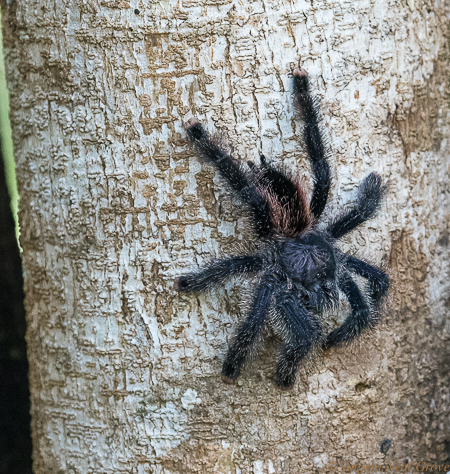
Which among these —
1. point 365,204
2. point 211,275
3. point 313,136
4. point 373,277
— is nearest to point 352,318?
point 373,277

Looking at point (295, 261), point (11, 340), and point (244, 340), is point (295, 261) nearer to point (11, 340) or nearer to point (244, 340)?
point (244, 340)

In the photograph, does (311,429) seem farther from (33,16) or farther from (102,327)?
(33,16)

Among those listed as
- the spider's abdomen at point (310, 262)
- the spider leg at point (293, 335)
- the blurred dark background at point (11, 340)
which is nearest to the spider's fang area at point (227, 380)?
the spider leg at point (293, 335)

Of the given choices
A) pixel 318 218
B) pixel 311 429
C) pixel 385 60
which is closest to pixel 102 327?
pixel 311 429

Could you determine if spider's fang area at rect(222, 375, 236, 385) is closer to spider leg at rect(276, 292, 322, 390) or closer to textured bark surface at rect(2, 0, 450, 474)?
textured bark surface at rect(2, 0, 450, 474)

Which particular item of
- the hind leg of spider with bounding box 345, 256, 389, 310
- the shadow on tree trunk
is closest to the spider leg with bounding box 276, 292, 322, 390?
the hind leg of spider with bounding box 345, 256, 389, 310

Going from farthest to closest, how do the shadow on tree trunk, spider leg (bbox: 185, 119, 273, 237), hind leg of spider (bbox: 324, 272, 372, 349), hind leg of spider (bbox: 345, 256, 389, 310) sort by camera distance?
1. the shadow on tree trunk
2. hind leg of spider (bbox: 345, 256, 389, 310)
3. hind leg of spider (bbox: 324, 272, 372, 349)
4. spider leg (bbox: 185, 119, 273, 237)
